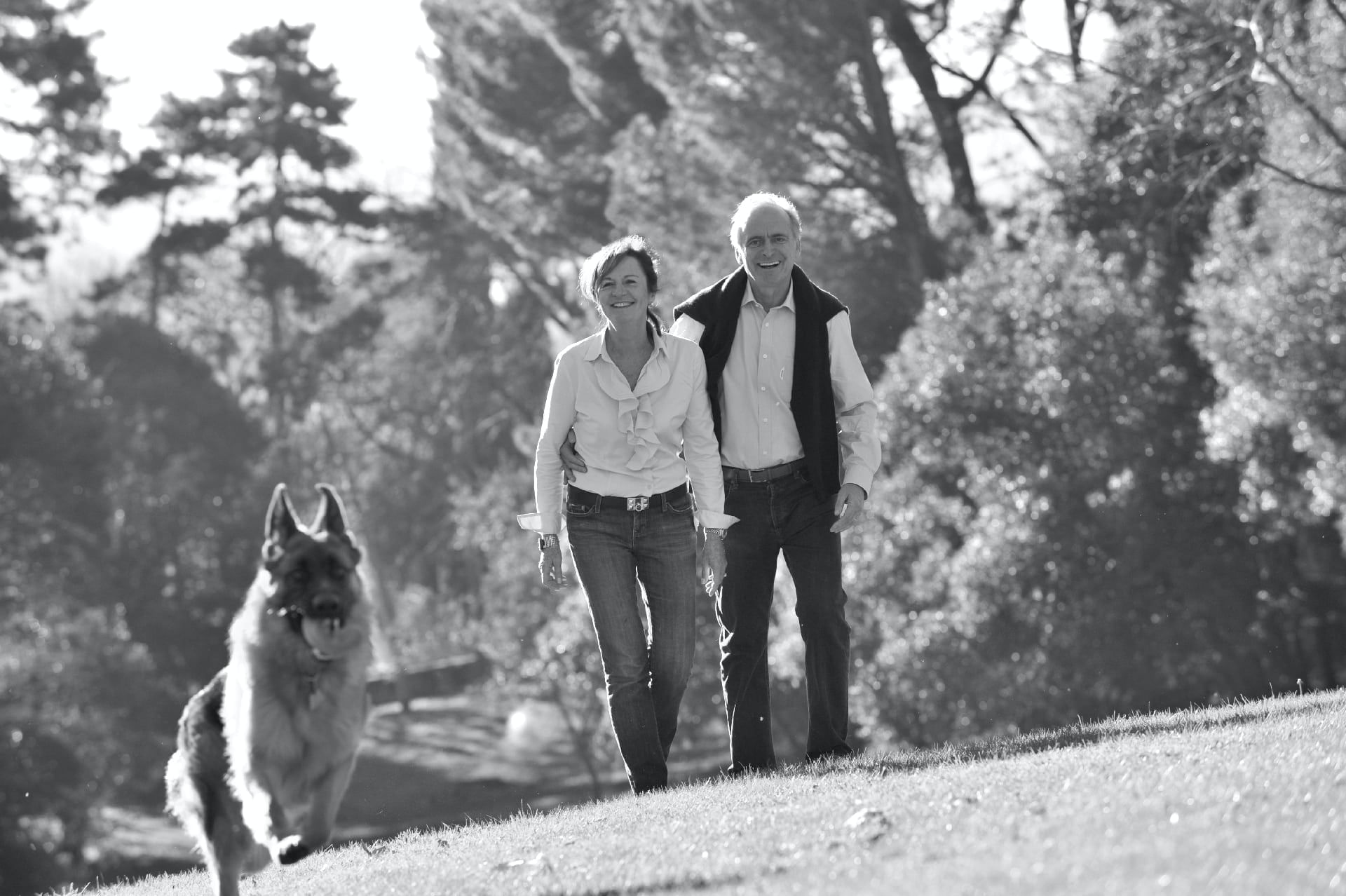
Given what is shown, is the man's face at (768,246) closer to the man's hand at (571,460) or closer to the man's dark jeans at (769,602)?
the man's dark jeans at (769,602)

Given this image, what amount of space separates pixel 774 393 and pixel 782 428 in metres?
0.19

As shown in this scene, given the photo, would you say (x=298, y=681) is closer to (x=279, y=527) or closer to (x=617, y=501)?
(x=279, y=527)

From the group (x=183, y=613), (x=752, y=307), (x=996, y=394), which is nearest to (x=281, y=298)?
(x=183, y=613)

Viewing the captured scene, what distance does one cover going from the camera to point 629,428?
861 centimetres

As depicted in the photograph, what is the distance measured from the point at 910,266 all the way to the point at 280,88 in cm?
2489

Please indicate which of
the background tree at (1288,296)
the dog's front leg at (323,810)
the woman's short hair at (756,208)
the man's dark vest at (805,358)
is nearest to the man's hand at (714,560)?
the man's dark vest at (805,358)

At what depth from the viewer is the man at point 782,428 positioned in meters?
8.87

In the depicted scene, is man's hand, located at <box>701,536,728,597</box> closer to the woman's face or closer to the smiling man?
the smiling man

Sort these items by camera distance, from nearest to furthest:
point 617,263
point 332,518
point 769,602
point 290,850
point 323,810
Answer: point 290,850, point 323,810, point 332,518, point 617,263, point 769,602

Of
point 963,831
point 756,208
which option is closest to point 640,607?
point 756,208

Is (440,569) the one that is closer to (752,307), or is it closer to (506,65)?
(506,65)

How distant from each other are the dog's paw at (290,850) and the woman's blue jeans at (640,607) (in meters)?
2.44

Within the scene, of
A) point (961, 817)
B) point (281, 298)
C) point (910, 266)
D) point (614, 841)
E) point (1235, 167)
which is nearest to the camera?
point (961, 817)

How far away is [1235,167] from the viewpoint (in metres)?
24.5
